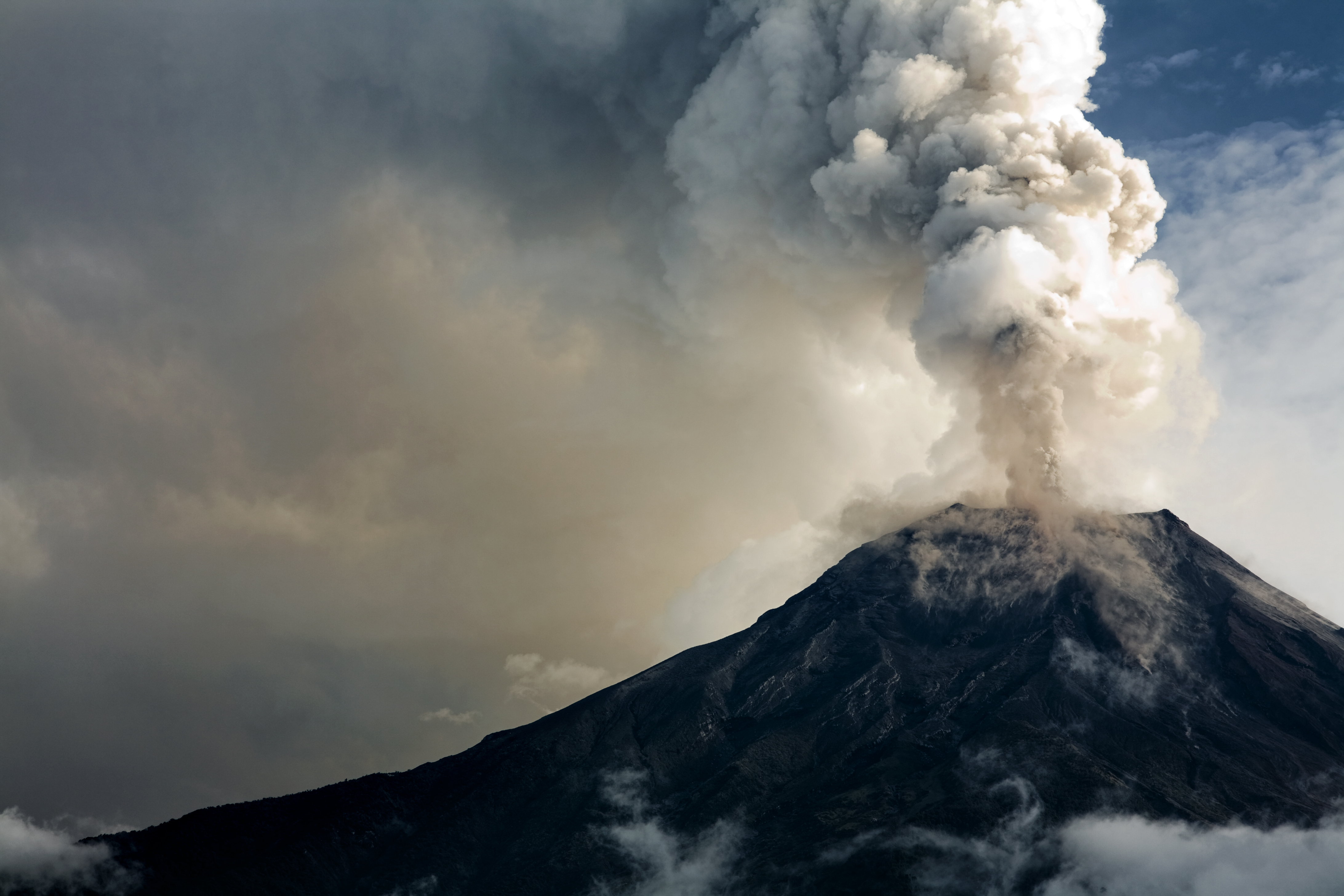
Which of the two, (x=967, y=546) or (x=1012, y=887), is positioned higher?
(x=967, y=546)

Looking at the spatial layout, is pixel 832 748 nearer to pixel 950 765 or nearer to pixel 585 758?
pixel 950 765

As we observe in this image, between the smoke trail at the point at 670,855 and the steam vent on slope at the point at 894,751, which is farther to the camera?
the smoke trail at the point at 670,855

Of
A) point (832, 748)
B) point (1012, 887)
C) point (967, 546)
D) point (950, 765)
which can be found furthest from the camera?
point (967, 546)

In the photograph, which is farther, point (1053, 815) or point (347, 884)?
point (347, 884)

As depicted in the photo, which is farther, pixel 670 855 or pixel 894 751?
pixel 894 751

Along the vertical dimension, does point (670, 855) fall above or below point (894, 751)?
below

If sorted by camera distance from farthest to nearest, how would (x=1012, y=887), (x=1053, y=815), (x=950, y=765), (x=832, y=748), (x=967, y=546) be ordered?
(x=967, y=546), (x=832, y=748), (x=950, y=765), (x=1053, y=815), (x=1012, y=887)

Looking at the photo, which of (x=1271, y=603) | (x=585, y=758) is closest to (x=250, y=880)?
(x=585, y=758)

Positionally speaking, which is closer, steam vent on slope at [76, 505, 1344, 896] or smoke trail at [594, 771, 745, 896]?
steam vent on slope at [76, 505, 1344, 896]
